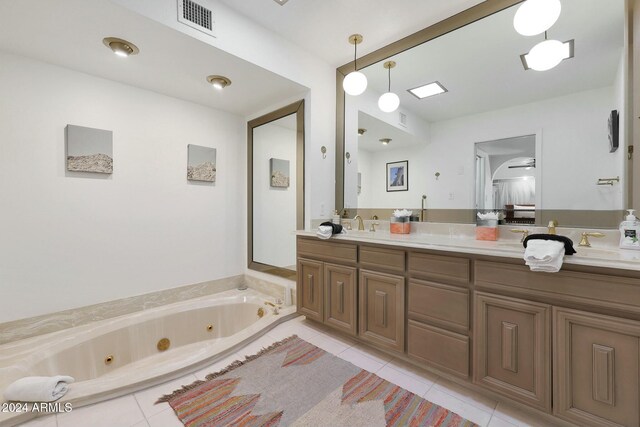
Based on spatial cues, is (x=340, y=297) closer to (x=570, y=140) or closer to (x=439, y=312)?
(x=439, y=312)

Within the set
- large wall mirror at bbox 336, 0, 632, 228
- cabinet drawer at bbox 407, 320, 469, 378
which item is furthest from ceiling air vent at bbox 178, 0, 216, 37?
cabinet drawer at bbox 407, 320, 469, 378

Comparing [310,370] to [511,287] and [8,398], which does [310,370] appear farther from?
[8,398]

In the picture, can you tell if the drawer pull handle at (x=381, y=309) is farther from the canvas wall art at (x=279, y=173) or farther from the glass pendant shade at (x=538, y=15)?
the glass pendant shade at (x=538, y=15)

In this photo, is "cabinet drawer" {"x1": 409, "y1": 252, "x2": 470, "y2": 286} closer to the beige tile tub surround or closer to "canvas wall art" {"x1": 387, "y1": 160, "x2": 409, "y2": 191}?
"canvas wall art" {"x1": 387, "y1": 160, "x2": 409, "y2": 191}

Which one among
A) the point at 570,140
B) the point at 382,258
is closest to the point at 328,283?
the point at 382,258

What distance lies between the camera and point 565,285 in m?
1.19

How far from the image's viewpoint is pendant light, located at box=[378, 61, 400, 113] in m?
2.35

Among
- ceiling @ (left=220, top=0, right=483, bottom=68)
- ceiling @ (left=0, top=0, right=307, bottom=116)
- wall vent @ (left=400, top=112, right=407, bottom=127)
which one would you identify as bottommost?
wall vent @ (left=400, top=112, right=407, bottom=127)

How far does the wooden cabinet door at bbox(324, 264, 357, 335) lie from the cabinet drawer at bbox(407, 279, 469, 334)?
459 millimetres

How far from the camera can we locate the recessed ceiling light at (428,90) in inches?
85.0

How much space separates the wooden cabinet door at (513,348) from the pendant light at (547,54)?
54.7 inches

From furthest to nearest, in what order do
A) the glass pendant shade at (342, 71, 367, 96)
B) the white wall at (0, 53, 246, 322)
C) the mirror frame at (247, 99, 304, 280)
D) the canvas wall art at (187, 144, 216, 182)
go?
1. the canvas wall art at (187, 144, 216, 182)
2. the mirror frame at (247, 99, 304, 280)
3. the glass pendant shade at (342, 71, 367, 96)
4. the white wall at (0, 53, 246, 322)

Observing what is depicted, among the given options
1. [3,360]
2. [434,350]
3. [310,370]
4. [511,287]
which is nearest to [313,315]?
[310,370]

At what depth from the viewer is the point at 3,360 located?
170cm
